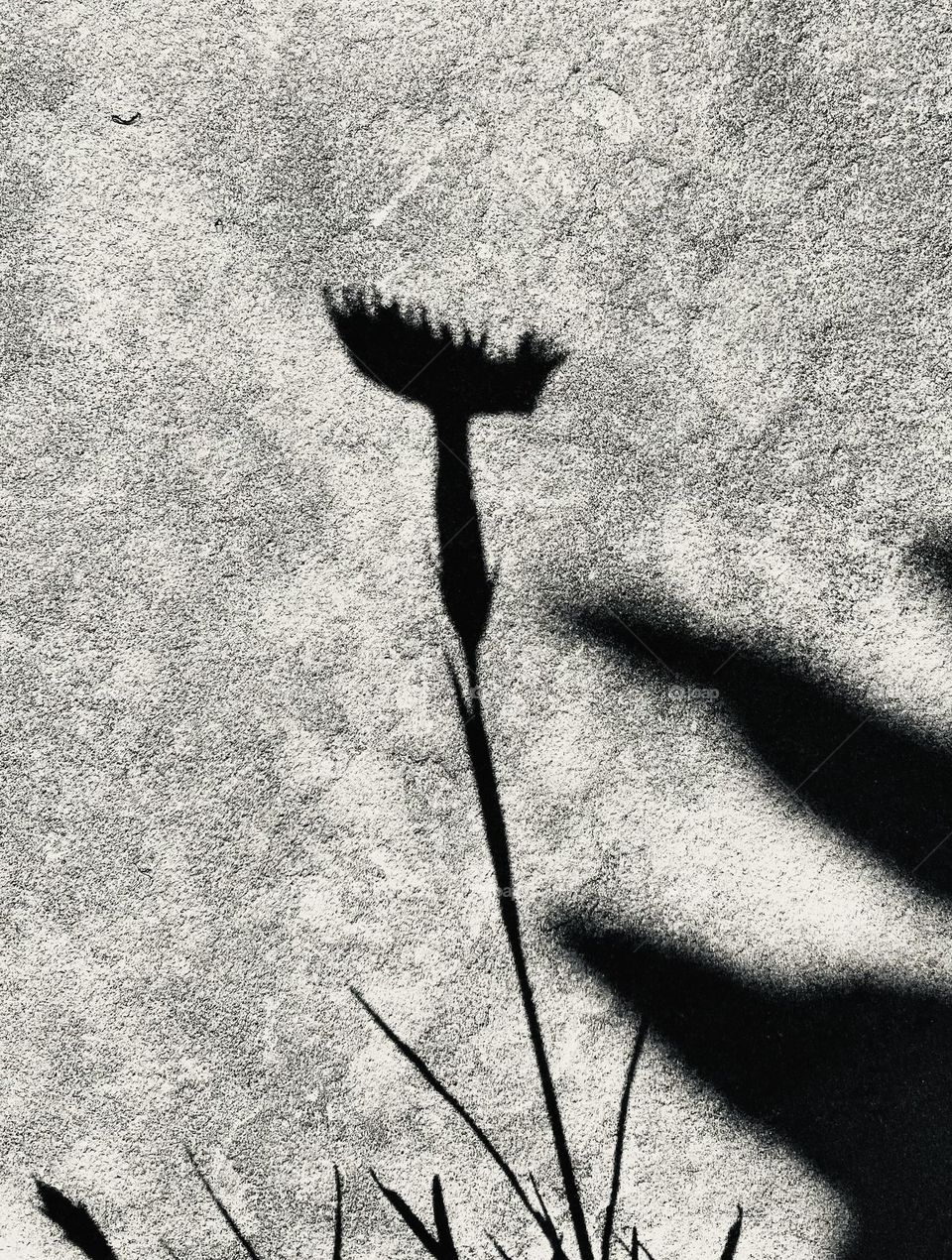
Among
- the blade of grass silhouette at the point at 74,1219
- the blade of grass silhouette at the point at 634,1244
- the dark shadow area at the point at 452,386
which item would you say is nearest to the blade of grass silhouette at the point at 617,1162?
the blade of grass silhouette at the point at 634,1244

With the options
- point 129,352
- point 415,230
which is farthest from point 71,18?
point 415,230

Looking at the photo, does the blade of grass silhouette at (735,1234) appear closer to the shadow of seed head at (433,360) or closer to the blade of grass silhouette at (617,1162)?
the blade of grass silhouette at (617,1162)

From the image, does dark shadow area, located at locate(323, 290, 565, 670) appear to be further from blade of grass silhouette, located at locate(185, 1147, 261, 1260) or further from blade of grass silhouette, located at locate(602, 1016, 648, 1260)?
blade of grass silhouette, located at locate(185, 1147, 261, 1260)

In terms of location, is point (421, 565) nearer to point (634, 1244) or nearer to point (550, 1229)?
point (550, 1229)

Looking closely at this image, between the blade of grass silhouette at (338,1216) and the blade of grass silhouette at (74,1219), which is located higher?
the blade of grass silhouette at (338,1216)

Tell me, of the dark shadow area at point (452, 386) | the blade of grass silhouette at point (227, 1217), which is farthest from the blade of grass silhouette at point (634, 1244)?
the dark shadow area at point (452, 386)

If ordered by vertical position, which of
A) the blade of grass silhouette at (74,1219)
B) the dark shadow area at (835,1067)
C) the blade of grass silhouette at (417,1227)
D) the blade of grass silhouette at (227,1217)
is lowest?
the blade of grass silhouette at (74,1219)

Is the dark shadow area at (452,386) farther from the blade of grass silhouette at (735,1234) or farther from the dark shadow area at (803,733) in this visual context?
the blade of grass silhouette at (735,1234)
